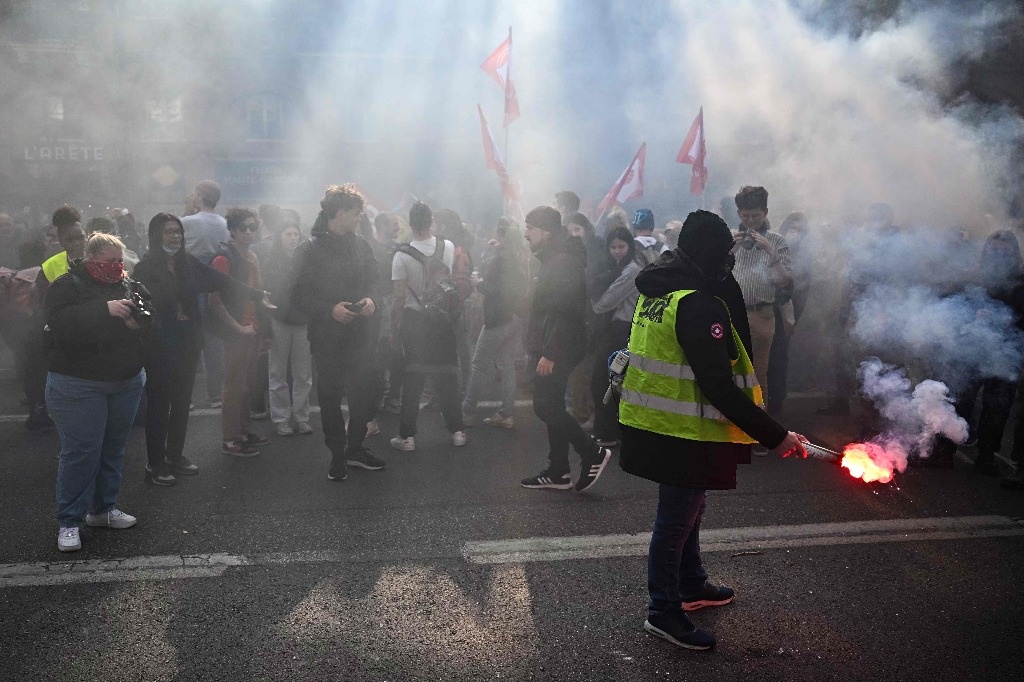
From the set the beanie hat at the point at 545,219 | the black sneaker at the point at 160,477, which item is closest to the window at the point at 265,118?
the black sneaker at the point at 160,477

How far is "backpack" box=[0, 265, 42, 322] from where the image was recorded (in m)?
7.43

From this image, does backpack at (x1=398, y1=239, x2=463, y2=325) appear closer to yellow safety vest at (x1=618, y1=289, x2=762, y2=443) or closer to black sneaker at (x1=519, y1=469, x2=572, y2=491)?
black sneaker at (x1=519, y1=469, x2=572, y2=491)

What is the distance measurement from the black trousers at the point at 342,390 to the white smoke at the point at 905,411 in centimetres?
310

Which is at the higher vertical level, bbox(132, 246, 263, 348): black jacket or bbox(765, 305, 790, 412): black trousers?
bbox(132, 246, 263, 348): black jacket

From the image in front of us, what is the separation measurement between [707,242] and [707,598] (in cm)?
154

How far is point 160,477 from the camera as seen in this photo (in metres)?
5.68

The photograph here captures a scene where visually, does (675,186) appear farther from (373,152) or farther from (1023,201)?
(373,152)

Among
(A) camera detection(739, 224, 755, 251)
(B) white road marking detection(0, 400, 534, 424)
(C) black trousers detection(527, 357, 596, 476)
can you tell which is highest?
(A) camera detection(739, 224, 755, 251)

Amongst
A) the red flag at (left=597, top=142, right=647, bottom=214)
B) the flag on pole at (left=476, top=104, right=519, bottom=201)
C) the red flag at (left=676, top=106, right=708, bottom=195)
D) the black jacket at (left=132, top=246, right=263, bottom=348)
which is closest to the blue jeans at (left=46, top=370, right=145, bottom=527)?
the black jacket at (left=132, top=246, right=263, bottom=348)

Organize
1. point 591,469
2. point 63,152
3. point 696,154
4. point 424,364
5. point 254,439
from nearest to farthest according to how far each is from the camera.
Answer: point 591,469 < point 424,364 < point 254,439 < point 696,154 < point 63,152

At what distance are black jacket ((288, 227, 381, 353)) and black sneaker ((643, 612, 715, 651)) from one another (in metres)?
2.88

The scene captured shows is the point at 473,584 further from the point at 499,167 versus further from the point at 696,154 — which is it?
the point at 499,167

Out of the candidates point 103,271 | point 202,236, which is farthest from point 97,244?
point 202,236

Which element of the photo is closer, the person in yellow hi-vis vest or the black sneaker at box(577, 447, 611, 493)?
the person in yellow hi-vis vest
